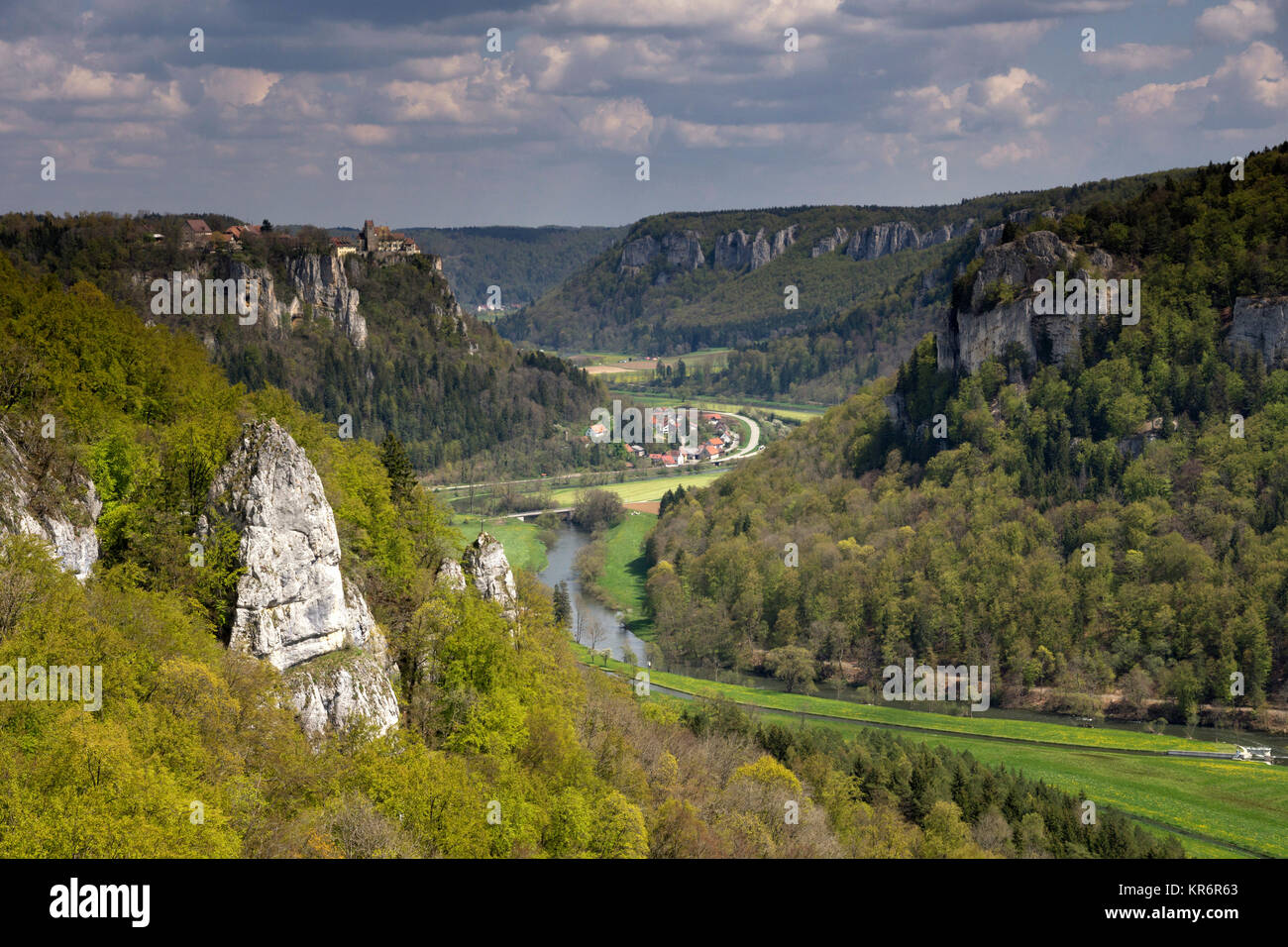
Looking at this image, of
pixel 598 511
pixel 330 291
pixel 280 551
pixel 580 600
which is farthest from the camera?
pixel 330 291

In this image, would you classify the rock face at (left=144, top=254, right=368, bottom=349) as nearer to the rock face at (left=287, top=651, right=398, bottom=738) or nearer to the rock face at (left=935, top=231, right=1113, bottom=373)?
the rock face at (left=935, top=231, right=1113, bottom=373)

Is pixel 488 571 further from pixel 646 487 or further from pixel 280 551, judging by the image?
pixel 646 487

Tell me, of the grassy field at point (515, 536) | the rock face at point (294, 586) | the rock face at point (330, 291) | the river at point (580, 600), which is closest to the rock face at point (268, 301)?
the rock face at point (330, 291)

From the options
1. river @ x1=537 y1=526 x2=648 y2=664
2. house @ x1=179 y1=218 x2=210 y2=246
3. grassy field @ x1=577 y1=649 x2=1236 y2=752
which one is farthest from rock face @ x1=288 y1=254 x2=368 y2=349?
grassy field @ x1=577 y1=649 x2=1236 y2=752

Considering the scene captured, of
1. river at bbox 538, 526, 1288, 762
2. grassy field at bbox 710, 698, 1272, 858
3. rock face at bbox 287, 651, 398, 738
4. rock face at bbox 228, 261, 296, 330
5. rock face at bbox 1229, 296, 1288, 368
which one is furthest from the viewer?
rock face at bbox 228, 261, 296, 330

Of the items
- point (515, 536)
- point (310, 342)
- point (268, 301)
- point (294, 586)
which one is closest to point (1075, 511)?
point (515, 536)
